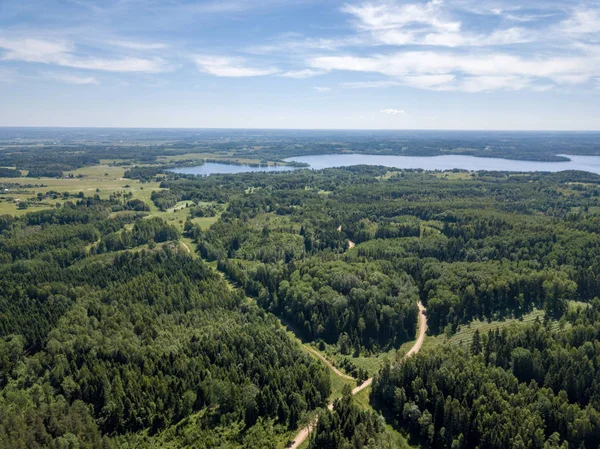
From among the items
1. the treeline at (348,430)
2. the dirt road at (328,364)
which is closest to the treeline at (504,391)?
the dirt road at (328,364)

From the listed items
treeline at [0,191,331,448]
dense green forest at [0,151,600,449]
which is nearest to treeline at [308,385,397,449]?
dense green forest at [0,151,600,449]

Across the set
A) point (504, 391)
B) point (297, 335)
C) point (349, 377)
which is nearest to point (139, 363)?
point (297, 335)

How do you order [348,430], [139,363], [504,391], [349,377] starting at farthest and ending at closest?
[349,377] < [139,363] < [504,391] < [348,430]

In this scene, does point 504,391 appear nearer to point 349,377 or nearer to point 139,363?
point 349,377

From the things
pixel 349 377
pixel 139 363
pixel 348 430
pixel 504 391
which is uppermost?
pixel 504 391

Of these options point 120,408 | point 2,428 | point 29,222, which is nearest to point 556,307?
point 120,408

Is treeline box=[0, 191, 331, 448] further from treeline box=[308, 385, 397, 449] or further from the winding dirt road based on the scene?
treeline box=[308, 385, 397, 449]

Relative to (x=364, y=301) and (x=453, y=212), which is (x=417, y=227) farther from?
(x=364, y=301)

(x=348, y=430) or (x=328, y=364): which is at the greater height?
(x=348, y=430)
